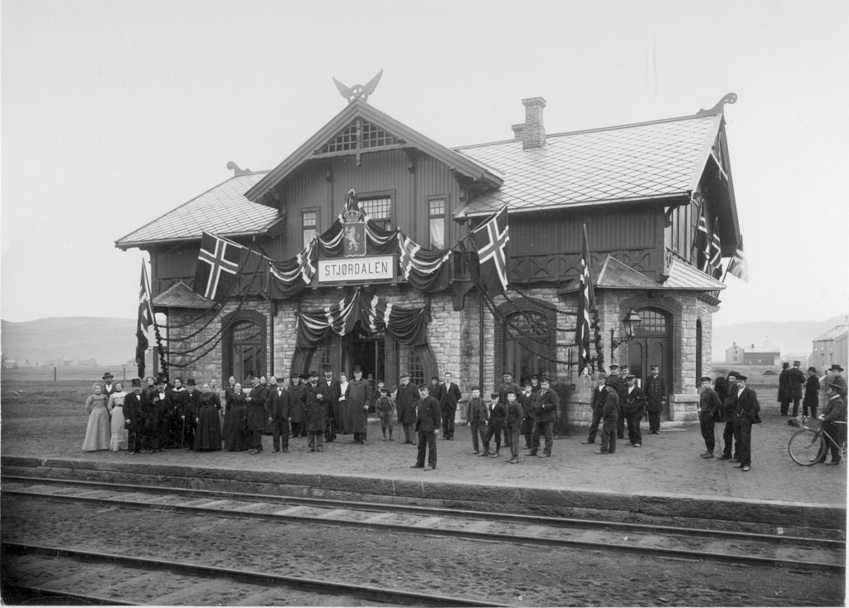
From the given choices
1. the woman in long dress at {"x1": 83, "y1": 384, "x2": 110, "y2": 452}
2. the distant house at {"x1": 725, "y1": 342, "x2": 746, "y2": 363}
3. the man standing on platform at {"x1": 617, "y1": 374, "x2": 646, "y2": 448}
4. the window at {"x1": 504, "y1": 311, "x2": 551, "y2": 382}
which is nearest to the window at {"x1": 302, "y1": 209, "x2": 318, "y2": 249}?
the window at {"x1": 504, "y1": 311, "x2": 551, "y2": 382}

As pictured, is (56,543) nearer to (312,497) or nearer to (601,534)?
(312,497)

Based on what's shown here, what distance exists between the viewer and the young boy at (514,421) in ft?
47.9

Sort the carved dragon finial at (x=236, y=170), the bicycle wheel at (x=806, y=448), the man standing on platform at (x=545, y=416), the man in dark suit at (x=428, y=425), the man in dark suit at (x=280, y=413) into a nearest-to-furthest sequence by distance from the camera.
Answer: the bicycle wheel at (x=806, y=448)
the man in dark suit at (x=428, y=425)
the man standing on platform at (x=545, y=416)
the man in dark suit at (x=280, y=413)
the carved dragon finial at (x=236, y=170)

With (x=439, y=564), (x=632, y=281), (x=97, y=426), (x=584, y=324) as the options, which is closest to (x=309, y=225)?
(x=97, y=426)

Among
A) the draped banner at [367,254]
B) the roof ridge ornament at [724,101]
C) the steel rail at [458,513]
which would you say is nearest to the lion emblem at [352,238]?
the draped banner at [367,254]

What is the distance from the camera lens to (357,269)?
21.0 meters

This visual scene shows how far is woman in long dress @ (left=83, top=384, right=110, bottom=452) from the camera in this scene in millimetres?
17578

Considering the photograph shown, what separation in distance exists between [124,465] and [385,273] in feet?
27.5

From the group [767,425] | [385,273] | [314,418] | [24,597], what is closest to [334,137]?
[385,273]

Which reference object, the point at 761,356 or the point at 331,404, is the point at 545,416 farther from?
the point at 761,356

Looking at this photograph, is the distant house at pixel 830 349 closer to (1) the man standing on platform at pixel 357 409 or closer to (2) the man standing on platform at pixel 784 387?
(2) the man standing on platform at pixel 784 387

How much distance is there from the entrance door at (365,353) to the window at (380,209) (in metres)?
3.30

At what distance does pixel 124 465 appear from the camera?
51.2ft

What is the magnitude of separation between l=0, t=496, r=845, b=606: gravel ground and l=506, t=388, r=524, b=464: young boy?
15.4 ft
